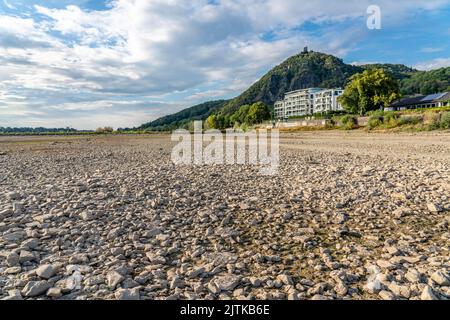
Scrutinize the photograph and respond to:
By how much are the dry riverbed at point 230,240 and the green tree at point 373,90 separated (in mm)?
59089

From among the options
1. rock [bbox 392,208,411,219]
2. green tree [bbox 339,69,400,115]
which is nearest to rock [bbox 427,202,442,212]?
rock [bbox 392,208,411,219]

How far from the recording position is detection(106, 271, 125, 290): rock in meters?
3.64

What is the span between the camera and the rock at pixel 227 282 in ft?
11.9

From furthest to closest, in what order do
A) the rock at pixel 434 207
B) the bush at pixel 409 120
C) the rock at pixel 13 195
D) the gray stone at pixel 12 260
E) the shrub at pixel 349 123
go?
the shrub at pixel 349 123 → the bush at pixel 409 120 → the rock at pixel 13 195 → the rock at pixel 434 207 → the gray stone at pixel 12 260

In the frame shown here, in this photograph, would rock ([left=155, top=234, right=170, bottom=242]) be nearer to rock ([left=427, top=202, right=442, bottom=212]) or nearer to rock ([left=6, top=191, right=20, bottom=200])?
rock ([left=6, top=191, right=20, bottom=200])

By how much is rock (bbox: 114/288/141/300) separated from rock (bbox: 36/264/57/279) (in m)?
1.06

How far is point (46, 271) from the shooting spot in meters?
3.88

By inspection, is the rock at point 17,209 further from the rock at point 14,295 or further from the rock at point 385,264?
the rock at point 385,264

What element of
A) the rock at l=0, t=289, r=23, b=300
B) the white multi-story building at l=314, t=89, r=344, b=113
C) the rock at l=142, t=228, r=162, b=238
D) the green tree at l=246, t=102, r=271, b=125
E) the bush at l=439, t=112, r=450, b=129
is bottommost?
the rock at l=0, t=289, r=23, b=300

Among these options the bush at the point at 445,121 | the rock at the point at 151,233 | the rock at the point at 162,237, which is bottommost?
the rock at the point at 162,237

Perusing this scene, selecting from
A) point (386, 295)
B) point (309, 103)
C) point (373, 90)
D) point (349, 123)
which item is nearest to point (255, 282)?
point (386, 295)

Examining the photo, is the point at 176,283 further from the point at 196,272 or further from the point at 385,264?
the point at 385,264

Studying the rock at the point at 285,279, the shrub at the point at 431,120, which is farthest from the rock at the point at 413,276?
the shrub at the point at 431,120

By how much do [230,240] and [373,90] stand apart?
66.6 metres
